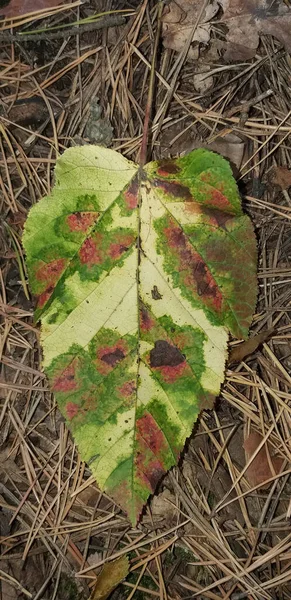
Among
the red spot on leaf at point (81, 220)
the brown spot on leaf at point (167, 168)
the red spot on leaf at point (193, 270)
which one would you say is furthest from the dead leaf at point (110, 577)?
the brown spot on leaf at point (167, 168)

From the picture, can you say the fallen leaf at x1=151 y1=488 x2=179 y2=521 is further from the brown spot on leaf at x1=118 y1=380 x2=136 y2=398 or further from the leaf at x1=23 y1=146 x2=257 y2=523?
the brown spot on leaf at x1=118 y1=380 x2=136 y2=398

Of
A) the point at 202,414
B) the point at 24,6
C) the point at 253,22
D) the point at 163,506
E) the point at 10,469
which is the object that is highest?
the point at 24,6

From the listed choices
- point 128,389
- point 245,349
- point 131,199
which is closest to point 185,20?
point 131,199

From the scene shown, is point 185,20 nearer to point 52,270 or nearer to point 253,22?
point 253,22

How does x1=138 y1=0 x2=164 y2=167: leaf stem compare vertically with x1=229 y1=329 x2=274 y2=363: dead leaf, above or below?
above

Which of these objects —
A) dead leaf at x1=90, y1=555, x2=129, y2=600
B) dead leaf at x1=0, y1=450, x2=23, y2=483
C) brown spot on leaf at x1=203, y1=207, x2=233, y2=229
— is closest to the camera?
brown spot on leaf at x1=203, y1=207, x2=233, y2=229

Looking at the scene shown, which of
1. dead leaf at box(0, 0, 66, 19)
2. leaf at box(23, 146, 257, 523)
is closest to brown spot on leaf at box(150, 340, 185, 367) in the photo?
leaf at box(23, 146, 257, 523)
